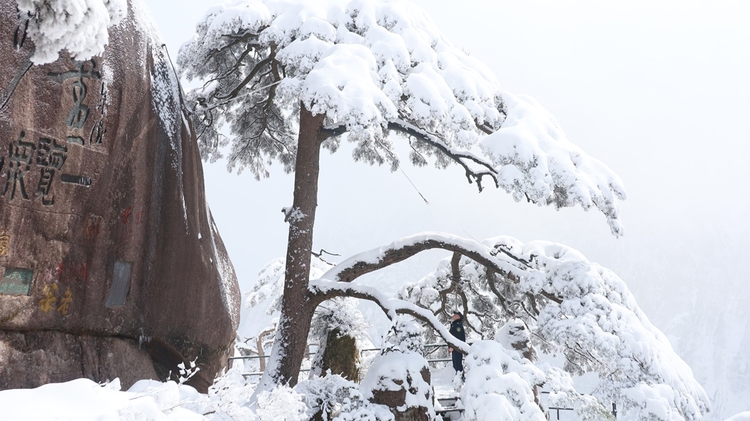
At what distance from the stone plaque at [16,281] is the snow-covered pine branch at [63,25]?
285cm

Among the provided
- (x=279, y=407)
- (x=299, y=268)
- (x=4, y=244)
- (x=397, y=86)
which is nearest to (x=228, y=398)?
(x=279, y=407)

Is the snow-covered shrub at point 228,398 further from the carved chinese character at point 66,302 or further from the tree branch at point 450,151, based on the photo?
the tree branch at point 450,151

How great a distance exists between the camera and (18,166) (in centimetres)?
552

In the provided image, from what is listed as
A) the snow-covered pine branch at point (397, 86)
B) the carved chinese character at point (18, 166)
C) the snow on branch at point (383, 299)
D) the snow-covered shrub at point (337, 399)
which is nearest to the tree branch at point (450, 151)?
the snow-covered pine branch at point (397, 86)

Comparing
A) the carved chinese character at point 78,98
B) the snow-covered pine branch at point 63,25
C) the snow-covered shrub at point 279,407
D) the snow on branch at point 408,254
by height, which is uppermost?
the carved chinese character at point 78,98

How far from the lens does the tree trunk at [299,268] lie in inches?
306

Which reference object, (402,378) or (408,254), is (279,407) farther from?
(408,254)

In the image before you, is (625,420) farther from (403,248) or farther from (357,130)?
(357,130)

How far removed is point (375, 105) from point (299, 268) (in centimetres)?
271

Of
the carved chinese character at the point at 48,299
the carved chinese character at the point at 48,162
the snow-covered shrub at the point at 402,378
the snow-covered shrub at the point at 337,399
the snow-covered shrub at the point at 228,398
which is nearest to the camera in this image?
the snow-covered shrub at the point at 228,398

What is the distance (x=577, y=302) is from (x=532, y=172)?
1.70 m

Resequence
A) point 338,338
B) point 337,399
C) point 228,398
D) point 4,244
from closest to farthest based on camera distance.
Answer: point 228,398 → point 4,244 → point 337,399 → point 338,338

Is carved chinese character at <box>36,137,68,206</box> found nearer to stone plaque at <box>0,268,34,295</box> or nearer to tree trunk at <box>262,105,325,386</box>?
stone plaque at <box>0,268,34,295</box>

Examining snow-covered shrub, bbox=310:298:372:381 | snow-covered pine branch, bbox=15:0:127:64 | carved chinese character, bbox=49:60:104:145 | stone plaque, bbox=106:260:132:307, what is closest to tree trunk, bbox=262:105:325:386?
snow-covered shrub, bbox=310:298:372:381
